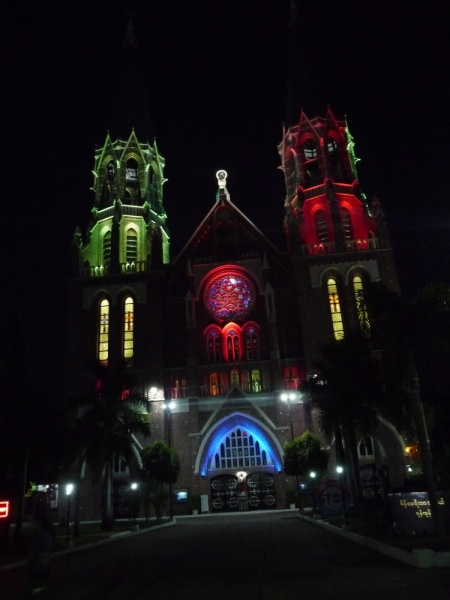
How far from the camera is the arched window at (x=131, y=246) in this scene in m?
52.8

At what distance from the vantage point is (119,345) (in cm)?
4756

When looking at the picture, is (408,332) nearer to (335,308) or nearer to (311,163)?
(335,308)

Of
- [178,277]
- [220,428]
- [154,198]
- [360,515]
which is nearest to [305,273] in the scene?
[178,277]

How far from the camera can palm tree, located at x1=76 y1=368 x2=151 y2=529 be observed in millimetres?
29969

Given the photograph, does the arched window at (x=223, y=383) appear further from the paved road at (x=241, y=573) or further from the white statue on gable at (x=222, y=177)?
the paved road at (x=241, y=573)

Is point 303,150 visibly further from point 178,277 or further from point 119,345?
point 119,345

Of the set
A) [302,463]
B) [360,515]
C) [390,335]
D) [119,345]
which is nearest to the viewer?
[390,335]

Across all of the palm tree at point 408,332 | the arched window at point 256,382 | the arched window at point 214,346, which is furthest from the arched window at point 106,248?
the palm tree at point 408,332

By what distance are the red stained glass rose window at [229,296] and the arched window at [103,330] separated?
959cm

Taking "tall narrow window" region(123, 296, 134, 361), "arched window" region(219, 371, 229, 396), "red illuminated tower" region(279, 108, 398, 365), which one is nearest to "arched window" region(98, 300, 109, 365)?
"tall narrow window" region(123, 296, 134, 361)

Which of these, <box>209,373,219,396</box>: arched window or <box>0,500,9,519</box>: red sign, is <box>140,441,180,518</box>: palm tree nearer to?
<box>209,373,219,396</box>: arched window

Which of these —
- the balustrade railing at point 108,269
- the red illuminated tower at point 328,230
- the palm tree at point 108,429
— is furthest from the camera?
the balustrade railing at point 108,269

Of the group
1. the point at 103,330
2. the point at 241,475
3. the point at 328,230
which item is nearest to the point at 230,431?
the point at 241,475

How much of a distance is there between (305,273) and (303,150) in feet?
56.6
